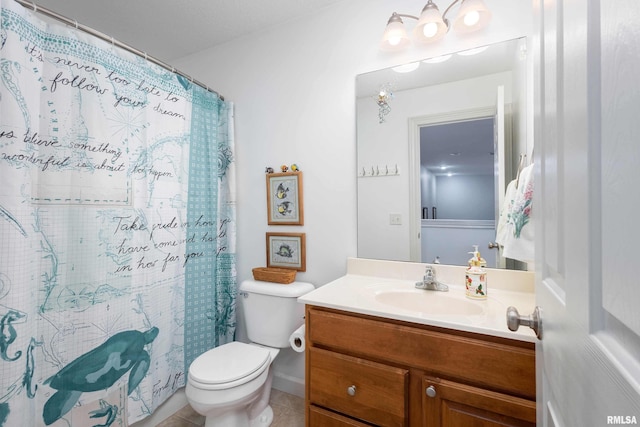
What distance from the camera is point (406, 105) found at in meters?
1.57

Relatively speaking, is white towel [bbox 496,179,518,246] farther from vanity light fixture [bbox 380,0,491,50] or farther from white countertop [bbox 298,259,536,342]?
vanity light fixture [bbox 380,0,491,50]

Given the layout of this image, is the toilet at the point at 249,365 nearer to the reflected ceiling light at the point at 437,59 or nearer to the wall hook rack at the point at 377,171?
the wall hook rack at the point at 377,171

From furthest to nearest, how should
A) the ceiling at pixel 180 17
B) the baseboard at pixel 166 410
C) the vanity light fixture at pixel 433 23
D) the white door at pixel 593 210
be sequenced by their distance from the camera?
the ceiling at pixel 180 17 < the baseboard at pixel 166 410 < the vanity light fixture at pixel 433 23 < the white door at pixel 593 210

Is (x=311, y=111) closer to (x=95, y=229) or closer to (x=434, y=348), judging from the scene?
(x=95, y=229)

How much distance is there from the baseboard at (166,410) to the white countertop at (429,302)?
116cm

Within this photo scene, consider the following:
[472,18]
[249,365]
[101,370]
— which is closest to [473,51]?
[472,18]

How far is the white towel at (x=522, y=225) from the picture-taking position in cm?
102

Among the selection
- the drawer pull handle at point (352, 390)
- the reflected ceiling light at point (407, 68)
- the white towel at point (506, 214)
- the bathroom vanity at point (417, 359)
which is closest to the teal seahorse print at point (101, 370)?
the bathroom vanity at point (417, 359)

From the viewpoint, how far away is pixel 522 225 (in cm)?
105

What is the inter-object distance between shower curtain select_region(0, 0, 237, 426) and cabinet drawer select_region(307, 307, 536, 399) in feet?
3.05

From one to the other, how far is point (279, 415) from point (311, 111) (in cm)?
184

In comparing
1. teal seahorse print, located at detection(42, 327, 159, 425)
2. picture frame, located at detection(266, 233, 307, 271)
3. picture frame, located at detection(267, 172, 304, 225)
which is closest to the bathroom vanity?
picture frame, located at detection(266, 233, 307, 271)

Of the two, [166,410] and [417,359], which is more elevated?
[417,359]

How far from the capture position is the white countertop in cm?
95
